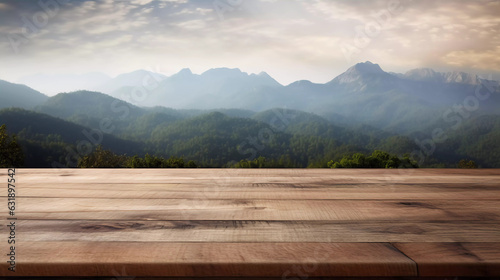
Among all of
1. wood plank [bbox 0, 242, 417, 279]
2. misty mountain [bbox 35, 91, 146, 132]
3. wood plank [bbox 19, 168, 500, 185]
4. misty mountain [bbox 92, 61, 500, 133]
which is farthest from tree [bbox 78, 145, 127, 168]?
misty mountain [bbox 92, 61, 500, 133]

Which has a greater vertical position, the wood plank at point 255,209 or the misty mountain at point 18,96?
the misty mountain at point 18,96

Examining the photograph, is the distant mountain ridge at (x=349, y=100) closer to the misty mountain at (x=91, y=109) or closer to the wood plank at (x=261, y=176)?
the misty mountain at (x=91, y=109)

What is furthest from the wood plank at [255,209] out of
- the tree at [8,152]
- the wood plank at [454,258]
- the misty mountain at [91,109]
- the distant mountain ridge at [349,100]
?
the distant mountain ridge at [349,100]

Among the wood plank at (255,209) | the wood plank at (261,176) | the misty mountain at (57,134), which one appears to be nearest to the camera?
the wood plank at (255,209)

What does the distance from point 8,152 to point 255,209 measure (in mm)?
11365

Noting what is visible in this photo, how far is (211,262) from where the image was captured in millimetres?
606

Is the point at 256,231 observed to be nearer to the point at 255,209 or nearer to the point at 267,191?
the point at 255,209

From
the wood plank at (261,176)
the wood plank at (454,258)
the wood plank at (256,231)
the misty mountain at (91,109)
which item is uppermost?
the misty mountain at (91,109)

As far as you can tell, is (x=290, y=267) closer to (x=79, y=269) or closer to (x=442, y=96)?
(x=79, y=269)

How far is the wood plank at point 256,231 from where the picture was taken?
0.74m

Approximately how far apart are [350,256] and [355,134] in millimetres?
87074

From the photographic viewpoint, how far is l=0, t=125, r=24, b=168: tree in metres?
9.46

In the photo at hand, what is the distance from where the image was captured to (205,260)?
0.61m

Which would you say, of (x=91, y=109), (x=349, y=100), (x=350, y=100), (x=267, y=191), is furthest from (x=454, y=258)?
(x=349, y=100)
